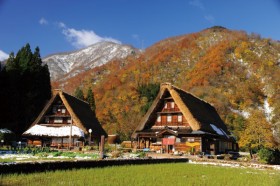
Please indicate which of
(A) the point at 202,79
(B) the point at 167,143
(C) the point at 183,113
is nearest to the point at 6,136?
(B) the point at 167,143

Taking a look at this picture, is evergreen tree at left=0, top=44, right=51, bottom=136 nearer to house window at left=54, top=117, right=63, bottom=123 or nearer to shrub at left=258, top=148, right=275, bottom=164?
house window at left=54, top=117, right=63, bottom=123

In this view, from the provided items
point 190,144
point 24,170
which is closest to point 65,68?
point 190,144

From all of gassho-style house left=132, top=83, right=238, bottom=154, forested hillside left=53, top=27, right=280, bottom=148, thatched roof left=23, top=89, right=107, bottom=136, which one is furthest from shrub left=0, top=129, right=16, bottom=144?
forested hillside left=53, top=27, right=280, bottom=148

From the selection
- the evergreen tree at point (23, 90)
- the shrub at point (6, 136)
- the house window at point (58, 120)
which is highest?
the evergreen tree at point (23, 90)

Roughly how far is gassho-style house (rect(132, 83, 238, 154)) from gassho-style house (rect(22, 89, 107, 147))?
7283 mm

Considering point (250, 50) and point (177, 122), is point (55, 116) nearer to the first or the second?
point (177, 122)

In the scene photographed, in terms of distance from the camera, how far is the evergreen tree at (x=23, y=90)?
39.4 meters

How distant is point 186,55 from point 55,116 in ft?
202

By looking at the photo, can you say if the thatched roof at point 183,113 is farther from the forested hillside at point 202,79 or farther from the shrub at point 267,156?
the forested hillside at point 202,79

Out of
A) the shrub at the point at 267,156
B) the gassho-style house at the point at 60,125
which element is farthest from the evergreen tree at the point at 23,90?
the shrub at the point at 267,156

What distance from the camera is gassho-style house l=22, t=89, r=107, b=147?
36.5m

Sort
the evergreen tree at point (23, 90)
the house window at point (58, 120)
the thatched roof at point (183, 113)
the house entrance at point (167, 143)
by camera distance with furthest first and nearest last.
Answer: the evergreen tree at point (23, 90) → the house window at point (58, 120) → the thatched roof at point (183, 113) → the house entrance at point (167, 143)

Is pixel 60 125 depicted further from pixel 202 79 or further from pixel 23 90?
pixel 202 79

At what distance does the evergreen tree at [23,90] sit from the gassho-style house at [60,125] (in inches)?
152
